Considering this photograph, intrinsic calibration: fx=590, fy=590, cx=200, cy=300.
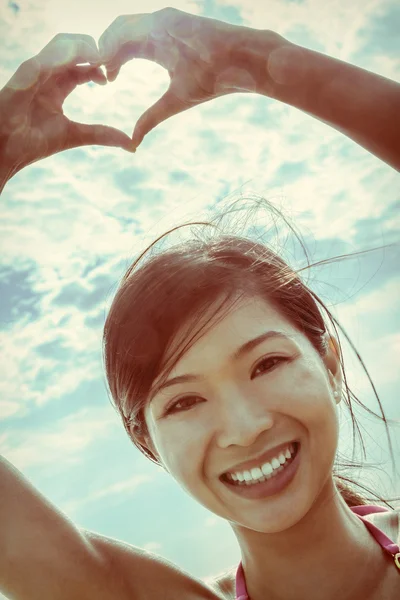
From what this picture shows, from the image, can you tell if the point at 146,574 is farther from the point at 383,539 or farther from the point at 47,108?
the point at 47,108

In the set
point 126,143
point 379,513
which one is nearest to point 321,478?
point 379,513

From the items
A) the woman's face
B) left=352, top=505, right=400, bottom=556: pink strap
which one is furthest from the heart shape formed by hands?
left=352, top=505, right=400, bottom=556: pink strap

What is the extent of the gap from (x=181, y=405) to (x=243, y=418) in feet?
1.13

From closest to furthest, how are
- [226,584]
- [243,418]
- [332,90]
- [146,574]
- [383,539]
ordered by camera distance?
[332,90] < [243,418] < [383,539] < [146,574] < [226,584]

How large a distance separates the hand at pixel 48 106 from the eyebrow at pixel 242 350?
1.03 metres

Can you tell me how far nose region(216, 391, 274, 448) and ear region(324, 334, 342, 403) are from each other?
0.54m

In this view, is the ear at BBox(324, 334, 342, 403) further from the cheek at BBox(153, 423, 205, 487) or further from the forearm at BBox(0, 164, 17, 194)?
the forearm at BBox(0, 164, 17, 194)

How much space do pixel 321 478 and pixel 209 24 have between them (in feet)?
6.63

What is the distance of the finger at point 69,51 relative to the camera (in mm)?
2559

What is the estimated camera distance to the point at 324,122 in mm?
2426

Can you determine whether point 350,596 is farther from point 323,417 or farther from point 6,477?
point 6,477

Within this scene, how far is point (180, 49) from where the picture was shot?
A: 2598mm

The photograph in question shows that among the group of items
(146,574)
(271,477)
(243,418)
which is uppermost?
(243,418)

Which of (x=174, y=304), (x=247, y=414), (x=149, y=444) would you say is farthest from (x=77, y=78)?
(x=149, y=444)
